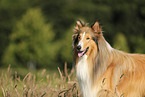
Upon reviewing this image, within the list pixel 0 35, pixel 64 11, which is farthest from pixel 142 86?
pixel 64 11

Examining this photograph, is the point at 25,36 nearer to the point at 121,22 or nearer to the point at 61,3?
the point at 121,22

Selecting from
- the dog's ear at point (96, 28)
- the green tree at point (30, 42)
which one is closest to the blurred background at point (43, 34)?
the green tree at point (30, 42)

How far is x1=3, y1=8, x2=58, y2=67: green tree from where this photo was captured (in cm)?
3125

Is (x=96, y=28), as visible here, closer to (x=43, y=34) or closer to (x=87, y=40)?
(x=87, y=40)

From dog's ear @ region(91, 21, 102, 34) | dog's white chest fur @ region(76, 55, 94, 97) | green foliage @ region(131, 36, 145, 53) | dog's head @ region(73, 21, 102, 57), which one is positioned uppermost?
dog's ear @ region(91, 21, 102, 34)

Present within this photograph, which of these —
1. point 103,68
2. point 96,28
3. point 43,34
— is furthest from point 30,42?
point 103,68

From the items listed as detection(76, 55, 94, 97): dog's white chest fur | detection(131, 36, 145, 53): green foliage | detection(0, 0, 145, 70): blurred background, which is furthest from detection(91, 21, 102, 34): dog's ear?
Result: detection(131, 36, 145, 53): green foliage

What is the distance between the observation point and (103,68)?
16.9 ft

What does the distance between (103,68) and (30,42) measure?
27.5 m

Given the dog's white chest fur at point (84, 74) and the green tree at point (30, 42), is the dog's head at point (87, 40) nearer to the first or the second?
the dog's white chest fur at point (84, 74)

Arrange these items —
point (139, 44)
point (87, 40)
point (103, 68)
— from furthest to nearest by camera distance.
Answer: point (139, 44) < point (87, 40) < point (103, 68)

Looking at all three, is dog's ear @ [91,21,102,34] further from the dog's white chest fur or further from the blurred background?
the blurred background

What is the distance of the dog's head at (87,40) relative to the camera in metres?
5.19

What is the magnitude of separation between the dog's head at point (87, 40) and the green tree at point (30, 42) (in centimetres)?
2658
